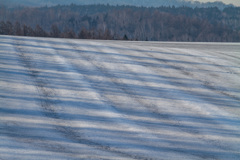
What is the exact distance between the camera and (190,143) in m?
6.84

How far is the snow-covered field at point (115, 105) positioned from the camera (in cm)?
638

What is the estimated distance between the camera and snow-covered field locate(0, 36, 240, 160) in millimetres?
6375

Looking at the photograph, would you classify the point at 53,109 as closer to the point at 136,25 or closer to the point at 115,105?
the point at 115,105

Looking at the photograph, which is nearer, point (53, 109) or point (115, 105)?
point (53, 109)

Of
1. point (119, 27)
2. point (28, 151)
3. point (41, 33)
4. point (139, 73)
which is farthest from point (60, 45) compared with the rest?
point (119, 27)

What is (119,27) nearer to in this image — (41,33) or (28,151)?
(41,33)

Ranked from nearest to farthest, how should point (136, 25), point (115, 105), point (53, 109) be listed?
point (53, 109), point (115, 105), point (136, 25)

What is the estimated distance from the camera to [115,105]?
28.4 feet

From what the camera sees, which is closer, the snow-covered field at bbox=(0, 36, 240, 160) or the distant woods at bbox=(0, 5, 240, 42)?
the snow-covered field at bbox=(0, 36, 240, 160)

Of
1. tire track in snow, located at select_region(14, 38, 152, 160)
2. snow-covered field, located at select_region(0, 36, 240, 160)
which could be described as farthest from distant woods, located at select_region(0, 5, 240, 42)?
tire track in snow, located at select_region(14, 38, 152, 160)

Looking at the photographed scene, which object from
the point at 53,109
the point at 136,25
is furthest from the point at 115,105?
the point at 136,25

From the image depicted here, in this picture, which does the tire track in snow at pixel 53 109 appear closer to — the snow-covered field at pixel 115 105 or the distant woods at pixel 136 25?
the snow-covered field at pixel 115 105

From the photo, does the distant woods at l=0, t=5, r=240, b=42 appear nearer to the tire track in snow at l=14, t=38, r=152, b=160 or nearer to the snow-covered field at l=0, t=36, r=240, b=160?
the snow-covered field at l=0, t=36, r=240, b=160

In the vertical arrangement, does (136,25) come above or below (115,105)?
above
